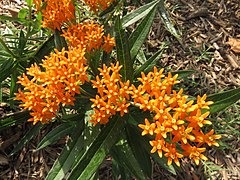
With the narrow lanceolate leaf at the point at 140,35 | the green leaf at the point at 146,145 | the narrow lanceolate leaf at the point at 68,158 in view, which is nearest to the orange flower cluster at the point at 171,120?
the green leaf at the point at 146,145

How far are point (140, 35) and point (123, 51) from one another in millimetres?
290

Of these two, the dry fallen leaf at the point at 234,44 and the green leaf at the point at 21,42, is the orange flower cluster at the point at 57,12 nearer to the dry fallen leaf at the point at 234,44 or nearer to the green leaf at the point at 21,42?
the green leaf at the point at 21,42

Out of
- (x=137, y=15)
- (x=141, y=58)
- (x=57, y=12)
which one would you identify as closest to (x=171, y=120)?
(x=57, y=12)

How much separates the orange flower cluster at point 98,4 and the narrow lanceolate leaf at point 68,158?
0.90 metres

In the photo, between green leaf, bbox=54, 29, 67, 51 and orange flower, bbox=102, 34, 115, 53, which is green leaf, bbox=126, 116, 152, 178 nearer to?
orange flower, bbox=102, 34, 115, 53

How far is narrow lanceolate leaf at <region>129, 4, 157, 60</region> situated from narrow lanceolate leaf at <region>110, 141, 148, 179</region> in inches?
25.7

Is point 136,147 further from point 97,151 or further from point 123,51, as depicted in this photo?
point 123,51

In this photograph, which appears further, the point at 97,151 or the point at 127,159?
the point at 127,159

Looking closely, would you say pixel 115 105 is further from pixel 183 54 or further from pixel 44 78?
pixel 183 54

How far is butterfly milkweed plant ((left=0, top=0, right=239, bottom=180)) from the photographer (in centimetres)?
206

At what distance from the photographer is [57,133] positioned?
2.73 meters

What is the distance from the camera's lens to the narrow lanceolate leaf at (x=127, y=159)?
2.49 meters

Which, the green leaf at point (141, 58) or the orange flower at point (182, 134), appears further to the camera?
the green leaf at point (141, 58)

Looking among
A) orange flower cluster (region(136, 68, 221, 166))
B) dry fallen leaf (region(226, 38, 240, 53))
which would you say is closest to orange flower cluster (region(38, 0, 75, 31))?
orange flower cluster (region(136, 68, 221, 166))
